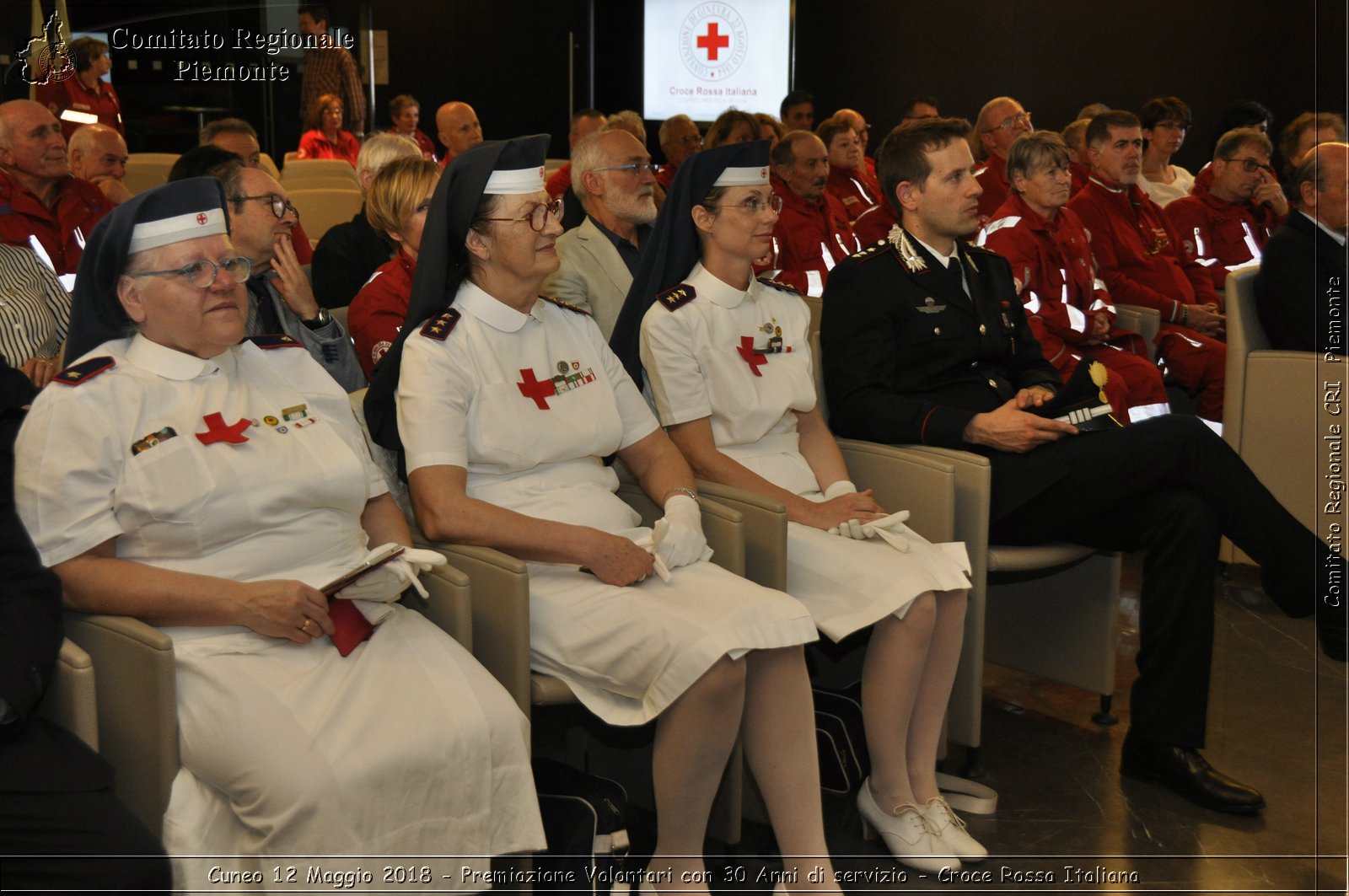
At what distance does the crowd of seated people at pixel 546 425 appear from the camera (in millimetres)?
1935

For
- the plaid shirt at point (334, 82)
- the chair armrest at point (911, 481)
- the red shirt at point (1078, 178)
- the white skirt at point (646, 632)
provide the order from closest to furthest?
the white skirt at point (646, 632)
the chair armrest at point (911, 481)
the red shirt at point (1078, 178)
the plaid shirt at point (334, 82)

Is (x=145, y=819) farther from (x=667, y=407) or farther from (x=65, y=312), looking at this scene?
(x=65, y=312)

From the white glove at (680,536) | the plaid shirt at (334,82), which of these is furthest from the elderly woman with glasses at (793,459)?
the plaid shirt at (334,82)

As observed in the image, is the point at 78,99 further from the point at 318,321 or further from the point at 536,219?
the point at 536,219

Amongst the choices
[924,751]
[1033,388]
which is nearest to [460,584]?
[924,751]

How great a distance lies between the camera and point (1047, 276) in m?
4.38

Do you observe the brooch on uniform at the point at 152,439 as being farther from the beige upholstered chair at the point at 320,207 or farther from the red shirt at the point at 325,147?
the red shirt at the point at 325,147

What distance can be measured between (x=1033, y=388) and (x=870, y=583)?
2.57 feet

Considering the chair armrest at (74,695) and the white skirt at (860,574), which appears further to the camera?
the white skirt at (860,574)

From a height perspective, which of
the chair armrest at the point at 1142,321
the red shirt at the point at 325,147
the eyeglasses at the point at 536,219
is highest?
the red shirt at the point at 325,147

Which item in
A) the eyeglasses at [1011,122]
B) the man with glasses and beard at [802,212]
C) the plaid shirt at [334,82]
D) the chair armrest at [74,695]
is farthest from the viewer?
the plaid shirt at [334,82]

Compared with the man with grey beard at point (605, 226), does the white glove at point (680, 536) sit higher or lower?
lower

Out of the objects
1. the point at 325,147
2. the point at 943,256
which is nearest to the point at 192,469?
the point at 943,256

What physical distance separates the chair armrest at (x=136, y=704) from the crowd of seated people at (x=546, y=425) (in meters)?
0.04
